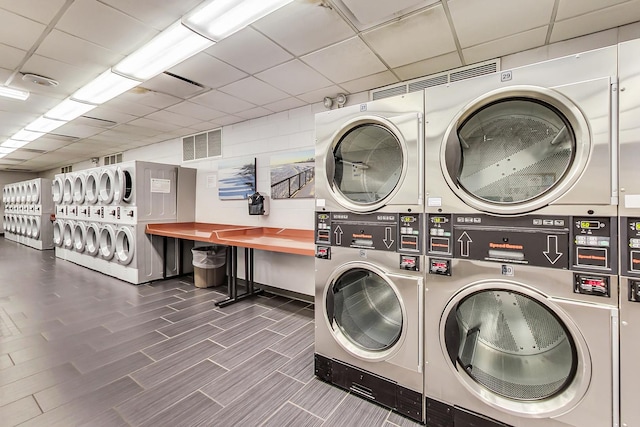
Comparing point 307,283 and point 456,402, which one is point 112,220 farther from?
point 456,402

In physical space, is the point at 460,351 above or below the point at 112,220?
below

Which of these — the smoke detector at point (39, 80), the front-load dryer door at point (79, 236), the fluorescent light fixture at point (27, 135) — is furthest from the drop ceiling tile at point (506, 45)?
the fluorescent light fixture at point (27, 135)

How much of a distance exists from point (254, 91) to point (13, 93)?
10.8ft

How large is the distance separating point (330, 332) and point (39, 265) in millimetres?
7465

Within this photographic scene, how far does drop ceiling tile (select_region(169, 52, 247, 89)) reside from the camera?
114 inches

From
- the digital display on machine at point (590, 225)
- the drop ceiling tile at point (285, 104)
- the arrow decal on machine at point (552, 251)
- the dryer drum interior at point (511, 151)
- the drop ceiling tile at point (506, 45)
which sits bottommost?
the arrow decal on machine at point (552, 251)

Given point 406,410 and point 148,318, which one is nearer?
point 406,410

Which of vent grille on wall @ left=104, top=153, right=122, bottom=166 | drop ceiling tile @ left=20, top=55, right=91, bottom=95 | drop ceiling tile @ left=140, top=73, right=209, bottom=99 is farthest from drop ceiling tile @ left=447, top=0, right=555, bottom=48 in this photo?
vent grille on wall @ left=104, top=153, right=122, bottom=166

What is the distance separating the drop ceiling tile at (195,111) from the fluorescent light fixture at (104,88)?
711 mm

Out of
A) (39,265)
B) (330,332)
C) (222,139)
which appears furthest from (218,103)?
(39,265)

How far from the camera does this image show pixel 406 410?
1.83 m

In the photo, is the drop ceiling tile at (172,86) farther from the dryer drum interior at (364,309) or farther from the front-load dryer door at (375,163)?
the dryer drum interior at (364,309)

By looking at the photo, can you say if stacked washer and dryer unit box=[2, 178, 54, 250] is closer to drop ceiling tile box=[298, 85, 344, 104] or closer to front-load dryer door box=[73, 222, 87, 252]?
front-load dryer door box=[73, 222, 87, 252]

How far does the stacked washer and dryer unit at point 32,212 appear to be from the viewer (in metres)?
8.27
